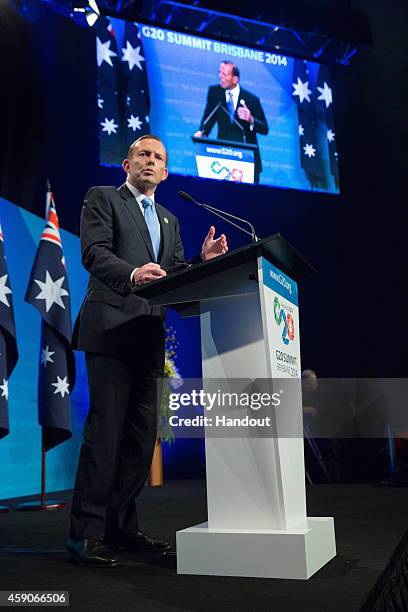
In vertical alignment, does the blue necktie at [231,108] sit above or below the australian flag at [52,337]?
above

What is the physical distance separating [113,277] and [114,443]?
0.55m

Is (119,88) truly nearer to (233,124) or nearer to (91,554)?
(233,124)

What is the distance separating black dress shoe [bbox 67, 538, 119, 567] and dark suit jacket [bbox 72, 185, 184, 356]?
0.61 m

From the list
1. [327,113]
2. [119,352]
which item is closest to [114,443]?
[119,352]

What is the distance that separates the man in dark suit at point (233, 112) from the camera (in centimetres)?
714

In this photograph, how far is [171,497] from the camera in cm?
504

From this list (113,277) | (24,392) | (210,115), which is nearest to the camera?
(113,277)

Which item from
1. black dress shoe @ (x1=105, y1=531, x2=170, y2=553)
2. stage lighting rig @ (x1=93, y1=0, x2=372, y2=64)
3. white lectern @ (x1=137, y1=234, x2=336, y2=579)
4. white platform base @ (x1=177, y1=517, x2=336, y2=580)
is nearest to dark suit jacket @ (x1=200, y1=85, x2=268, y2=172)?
stage lighting rig @ (x1=93, y1=0, x2=372, y2=64)

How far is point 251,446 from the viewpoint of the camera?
2.04 metres

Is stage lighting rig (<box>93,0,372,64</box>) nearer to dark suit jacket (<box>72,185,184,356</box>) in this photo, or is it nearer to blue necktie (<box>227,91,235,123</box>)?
blue necktie (<box>227,91,235,123</box>)

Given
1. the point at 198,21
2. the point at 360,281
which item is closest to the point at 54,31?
the point at 198,21

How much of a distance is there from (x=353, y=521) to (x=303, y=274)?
1483 millimetres

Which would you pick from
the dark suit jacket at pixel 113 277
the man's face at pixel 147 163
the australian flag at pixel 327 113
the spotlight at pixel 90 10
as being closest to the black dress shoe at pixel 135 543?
the dark suit jacket at pixel 113 277

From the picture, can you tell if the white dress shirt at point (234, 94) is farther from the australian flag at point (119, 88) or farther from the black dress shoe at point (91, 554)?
the black dress shoe at point (91, 554)
